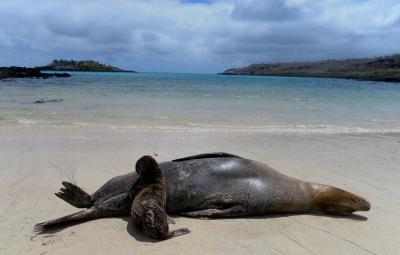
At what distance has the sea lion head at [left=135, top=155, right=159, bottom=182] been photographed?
437 centimetres

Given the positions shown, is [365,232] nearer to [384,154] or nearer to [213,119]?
[384,154]

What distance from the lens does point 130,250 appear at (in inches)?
147

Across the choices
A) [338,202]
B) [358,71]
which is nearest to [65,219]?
[338,202]

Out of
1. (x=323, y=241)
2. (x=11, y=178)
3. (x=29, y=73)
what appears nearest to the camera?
(x=323, y=241)

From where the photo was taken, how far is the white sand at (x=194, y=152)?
391 centimetres

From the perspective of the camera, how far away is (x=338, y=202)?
501 centimetres

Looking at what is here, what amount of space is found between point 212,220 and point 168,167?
765mm

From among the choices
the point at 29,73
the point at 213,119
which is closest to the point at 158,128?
the point at 213,119

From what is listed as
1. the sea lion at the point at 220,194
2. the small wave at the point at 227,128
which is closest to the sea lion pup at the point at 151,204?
the sea lion at the point at 220,194

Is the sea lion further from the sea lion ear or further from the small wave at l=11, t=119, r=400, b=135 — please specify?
the small wave at l=11, t=119, r=400, b=135

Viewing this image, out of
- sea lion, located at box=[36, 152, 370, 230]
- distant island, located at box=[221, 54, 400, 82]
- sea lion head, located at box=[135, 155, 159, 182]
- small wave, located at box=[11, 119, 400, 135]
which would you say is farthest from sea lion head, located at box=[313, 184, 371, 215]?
distant island, located at box=[221, 54, 400, 82]

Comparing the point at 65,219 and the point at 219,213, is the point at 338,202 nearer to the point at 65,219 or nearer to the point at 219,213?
the point at 219,213

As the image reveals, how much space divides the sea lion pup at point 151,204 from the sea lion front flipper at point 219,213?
1.19 ft

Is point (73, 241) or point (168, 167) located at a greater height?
point (168, 167)
